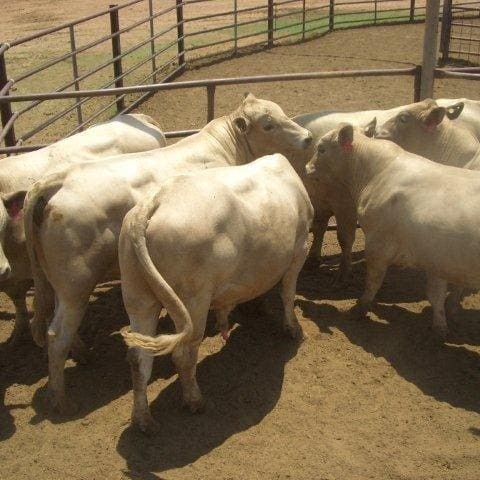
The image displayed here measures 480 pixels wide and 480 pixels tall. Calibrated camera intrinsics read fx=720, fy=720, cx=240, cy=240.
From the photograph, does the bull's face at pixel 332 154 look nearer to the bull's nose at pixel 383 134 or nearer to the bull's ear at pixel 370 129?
the bull's ear at pixel 370 129

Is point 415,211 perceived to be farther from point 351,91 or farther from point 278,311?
point 351,91

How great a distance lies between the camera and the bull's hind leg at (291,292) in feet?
17.8

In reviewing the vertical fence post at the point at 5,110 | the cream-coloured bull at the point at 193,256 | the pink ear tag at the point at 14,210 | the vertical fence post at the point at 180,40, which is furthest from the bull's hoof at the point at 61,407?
the vertical fence post at the point at 180,40

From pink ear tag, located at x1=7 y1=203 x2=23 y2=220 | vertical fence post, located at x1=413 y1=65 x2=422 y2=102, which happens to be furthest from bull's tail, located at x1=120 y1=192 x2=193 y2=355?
vertical fence post, located at x1=413 y1=65 x2=422 y2=102

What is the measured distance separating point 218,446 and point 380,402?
114 centimetres

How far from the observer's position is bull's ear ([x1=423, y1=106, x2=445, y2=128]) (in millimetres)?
6219

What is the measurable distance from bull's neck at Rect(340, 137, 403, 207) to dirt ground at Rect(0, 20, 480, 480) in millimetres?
983

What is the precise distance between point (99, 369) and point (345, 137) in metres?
2.72

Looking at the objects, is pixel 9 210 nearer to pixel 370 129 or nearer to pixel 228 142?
pixel 228 142

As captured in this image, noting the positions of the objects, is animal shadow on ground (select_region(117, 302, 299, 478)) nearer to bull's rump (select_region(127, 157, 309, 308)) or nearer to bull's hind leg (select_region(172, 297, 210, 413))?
bull's hind leg (select_region(172, 297, 210, 413))

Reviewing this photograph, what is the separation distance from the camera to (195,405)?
4.64 m

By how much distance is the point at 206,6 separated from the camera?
958 inches

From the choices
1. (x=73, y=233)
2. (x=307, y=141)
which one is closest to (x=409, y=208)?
(x=307, y=141)

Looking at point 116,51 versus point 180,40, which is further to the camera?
point 180,40
